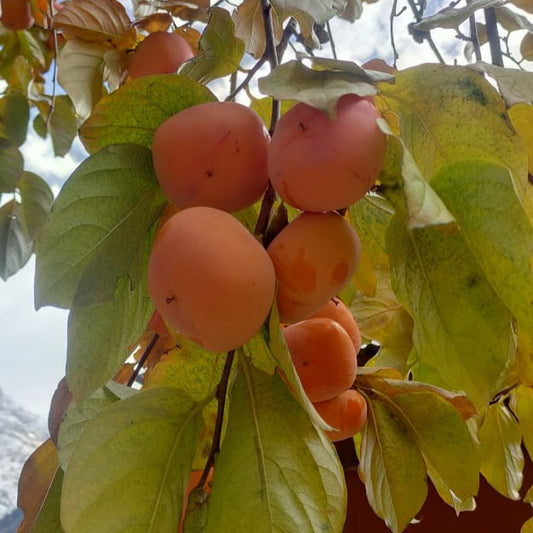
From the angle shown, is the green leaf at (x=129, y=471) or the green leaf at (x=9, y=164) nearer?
the green leaf at (x=129, y=471)

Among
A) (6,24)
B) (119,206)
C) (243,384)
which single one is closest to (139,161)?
(119,206)

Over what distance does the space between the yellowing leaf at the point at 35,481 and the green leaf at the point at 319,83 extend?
0.41 m

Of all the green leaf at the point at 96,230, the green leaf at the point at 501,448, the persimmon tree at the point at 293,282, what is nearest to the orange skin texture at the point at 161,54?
the persimmon tree at the point at 293,282

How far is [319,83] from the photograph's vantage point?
0.98 feet

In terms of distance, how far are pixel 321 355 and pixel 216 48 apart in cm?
21

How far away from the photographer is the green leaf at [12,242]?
3.70ft

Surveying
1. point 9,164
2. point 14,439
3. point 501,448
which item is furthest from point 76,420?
point 14,439

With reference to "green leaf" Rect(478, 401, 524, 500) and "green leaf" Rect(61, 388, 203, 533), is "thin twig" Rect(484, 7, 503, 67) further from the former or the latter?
"green leaf" Rect(61, 388, 203, 533)

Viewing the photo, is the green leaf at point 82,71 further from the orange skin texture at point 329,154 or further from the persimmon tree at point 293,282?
the orange skin texture at point 329,154

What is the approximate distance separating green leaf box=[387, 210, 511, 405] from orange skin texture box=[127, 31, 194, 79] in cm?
40

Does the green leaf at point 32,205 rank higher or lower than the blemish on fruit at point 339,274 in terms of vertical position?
lower

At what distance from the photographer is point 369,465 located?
1.60 ft

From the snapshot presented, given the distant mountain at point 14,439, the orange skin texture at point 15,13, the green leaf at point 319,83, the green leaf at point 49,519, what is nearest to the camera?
the green leaf at point 319,83

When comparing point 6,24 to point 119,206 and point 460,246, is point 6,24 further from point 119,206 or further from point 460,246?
point 460,246
